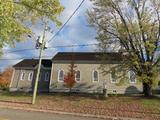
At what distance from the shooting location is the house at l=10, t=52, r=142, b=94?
46812 millimetres

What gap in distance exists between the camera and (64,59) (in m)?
50.4

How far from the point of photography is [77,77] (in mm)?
48844

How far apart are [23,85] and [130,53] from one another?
99.4 ft

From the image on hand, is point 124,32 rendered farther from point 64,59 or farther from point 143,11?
point 64,59

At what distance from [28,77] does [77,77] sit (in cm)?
1230

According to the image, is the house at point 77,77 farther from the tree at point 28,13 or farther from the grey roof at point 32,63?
the tree at point 28,13

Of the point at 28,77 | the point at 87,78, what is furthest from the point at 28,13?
the point at 28,77

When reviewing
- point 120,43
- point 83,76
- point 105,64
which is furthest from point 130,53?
point 83,76

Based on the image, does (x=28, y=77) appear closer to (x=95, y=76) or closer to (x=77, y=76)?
(x=77, y=76)

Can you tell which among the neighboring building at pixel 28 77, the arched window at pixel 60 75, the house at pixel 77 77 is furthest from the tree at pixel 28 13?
the neighboring building at pixel 28 77

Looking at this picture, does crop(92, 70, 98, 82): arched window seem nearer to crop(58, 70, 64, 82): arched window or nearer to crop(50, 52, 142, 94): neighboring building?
crop(50, 52, 142, 94): neighboring building

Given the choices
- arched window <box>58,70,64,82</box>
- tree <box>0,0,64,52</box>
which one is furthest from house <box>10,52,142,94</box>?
tree <box>0,0,64,52</box>

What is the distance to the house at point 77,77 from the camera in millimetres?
46812

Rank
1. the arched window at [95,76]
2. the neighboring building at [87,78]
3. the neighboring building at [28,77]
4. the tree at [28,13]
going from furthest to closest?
1. the neighboring building at [28,77]
2. the arched window at [95,76]
3. the neighboring building at [87,78]
4. the tree at [28,13]
